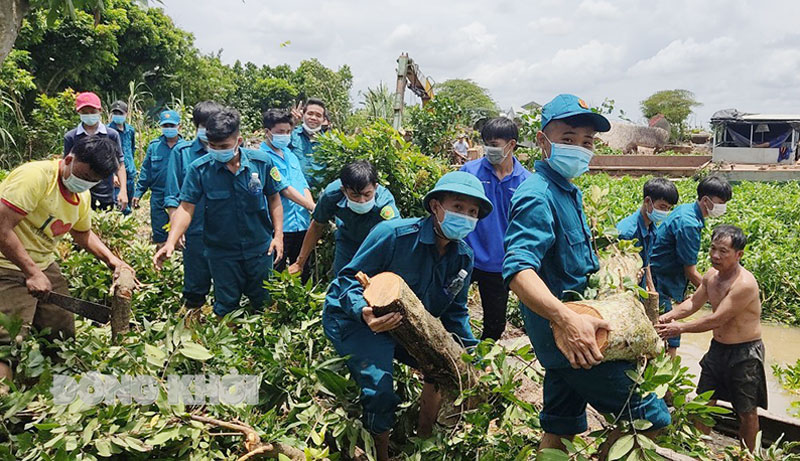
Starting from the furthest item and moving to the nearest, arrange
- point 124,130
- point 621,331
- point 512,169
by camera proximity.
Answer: point 124,130 < point 512,169 < point 621,331

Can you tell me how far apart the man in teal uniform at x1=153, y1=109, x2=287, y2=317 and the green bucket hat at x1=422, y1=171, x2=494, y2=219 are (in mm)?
1577

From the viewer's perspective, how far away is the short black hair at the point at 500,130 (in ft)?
14.3

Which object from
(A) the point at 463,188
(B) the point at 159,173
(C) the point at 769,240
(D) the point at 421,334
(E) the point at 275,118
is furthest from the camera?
(C) the point at 769,240

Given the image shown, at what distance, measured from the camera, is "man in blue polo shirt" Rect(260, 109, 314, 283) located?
4.98m

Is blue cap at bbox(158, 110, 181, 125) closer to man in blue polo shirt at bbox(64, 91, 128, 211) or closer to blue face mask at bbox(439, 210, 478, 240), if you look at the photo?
man in blue polo shirt at bbox(64, 91, 128, 211)

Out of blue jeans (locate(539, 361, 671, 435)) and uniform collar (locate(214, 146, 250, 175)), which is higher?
uniform collar (locate(214, 146, 250, 175))

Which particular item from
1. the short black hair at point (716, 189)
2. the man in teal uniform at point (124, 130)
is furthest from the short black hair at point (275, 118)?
the short black hair at point (716, 189)

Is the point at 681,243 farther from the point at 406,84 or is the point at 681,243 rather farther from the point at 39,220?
the point at 406,84

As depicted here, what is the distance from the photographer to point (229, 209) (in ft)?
13.1

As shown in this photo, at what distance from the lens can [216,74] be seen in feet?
78.6

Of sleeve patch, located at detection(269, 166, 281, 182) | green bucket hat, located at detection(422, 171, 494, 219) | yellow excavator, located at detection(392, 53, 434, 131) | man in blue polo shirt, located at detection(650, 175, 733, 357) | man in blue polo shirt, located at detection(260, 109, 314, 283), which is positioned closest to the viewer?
Answer: green bucket hat, located at detection(422, 171, 494, 219)

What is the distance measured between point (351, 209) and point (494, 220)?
3.35ft

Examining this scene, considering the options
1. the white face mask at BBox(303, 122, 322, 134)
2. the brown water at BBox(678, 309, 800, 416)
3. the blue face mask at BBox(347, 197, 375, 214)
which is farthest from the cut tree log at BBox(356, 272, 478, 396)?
the brown water at BBox(678, 309, 800, 416)

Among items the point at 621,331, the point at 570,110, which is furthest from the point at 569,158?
the point at 621,331
